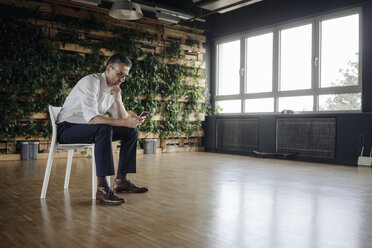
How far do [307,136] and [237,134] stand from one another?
1581 mm

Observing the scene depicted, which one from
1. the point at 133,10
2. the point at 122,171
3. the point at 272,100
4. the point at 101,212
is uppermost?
the point at 133,10

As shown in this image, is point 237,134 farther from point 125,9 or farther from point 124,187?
point 124,187

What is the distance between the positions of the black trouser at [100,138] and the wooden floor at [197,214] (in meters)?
0.28

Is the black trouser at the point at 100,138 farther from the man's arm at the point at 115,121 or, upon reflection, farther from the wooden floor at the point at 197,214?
the wooden floor at the point at 197,214

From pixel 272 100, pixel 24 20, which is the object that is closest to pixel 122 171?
pixel 24 20

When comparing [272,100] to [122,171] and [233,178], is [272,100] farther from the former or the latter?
[122,171]

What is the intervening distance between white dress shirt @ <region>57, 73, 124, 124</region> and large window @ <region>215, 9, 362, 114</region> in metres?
4.13

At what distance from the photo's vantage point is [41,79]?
17.6 feet

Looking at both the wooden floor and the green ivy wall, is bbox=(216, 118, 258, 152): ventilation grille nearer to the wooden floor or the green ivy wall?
the green ivy wall

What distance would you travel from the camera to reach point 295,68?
6184mm

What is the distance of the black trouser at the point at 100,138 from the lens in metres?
2.44

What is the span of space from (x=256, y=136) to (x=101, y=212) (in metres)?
4.71

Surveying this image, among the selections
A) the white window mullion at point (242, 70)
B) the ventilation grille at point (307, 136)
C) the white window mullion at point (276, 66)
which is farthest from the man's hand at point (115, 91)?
the white window mullion at point (242, 70)

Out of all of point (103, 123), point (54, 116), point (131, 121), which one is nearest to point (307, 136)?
point (131, 121)
